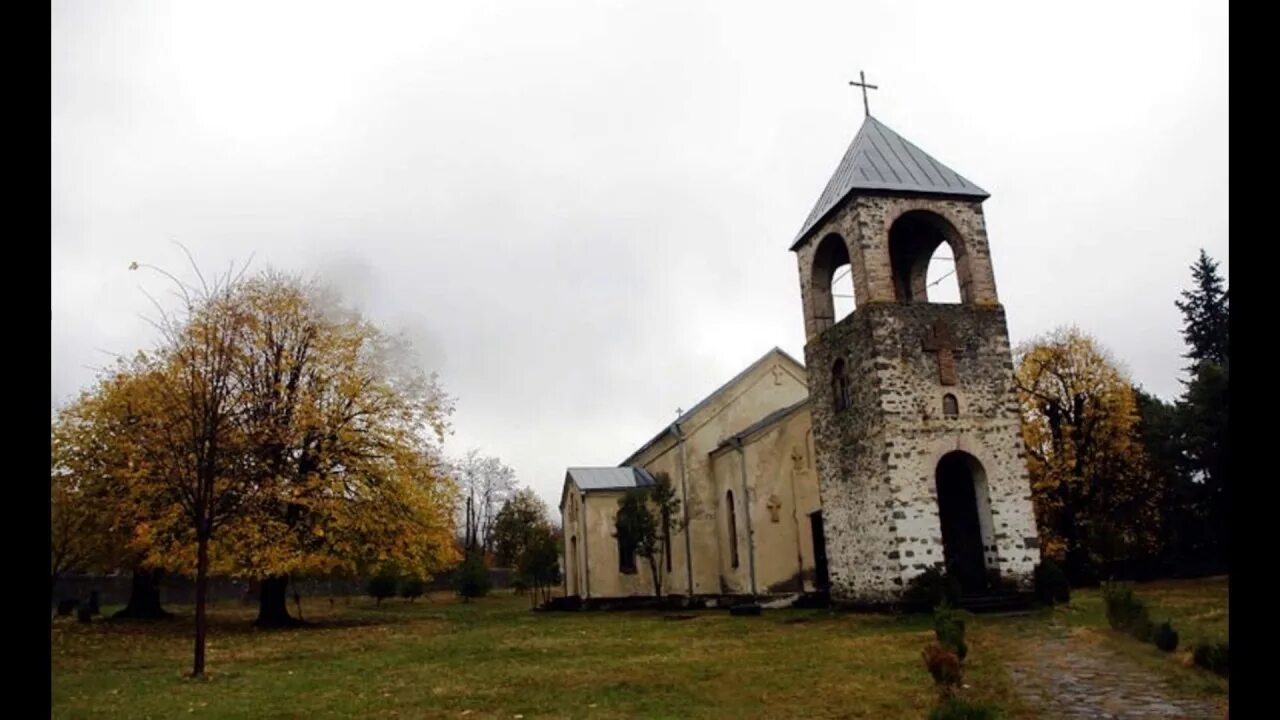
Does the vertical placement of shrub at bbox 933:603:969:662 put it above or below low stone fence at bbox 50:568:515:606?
above

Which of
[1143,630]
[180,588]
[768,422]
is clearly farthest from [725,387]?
[180,588]

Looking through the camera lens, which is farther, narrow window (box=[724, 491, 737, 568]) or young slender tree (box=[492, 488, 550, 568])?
young slender tree (box=[492, 488, 550, 568])

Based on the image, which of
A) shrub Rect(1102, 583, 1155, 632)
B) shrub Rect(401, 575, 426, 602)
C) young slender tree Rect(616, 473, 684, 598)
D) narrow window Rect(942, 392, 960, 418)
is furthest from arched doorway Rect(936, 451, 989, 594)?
shrub Rect(401, 575, 426, 602)

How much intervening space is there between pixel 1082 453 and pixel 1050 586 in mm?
17223

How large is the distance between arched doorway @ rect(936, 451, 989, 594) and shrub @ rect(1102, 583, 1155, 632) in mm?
6364

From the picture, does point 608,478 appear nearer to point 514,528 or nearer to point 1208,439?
point 514,528

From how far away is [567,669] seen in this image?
13000mm

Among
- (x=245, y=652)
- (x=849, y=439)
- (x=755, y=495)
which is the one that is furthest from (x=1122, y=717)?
(x=755, y=495)

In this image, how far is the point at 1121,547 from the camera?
30.6 meters

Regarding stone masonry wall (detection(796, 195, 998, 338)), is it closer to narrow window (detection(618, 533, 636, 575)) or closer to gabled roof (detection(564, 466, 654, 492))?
gabled roof (detection(564, 466, 654, 492))

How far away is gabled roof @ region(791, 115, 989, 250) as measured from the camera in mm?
21062

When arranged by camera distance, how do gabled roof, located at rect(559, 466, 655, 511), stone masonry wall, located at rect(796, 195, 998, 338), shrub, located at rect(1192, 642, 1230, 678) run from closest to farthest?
shrub, located at rect(1192, 642, 1230, 678)
stone masonry wall, located at rect(796, 195, 998, 338)
gabled roof, located at rect(559, 466, 655, 511)

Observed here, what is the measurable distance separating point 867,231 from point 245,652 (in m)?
17.9
